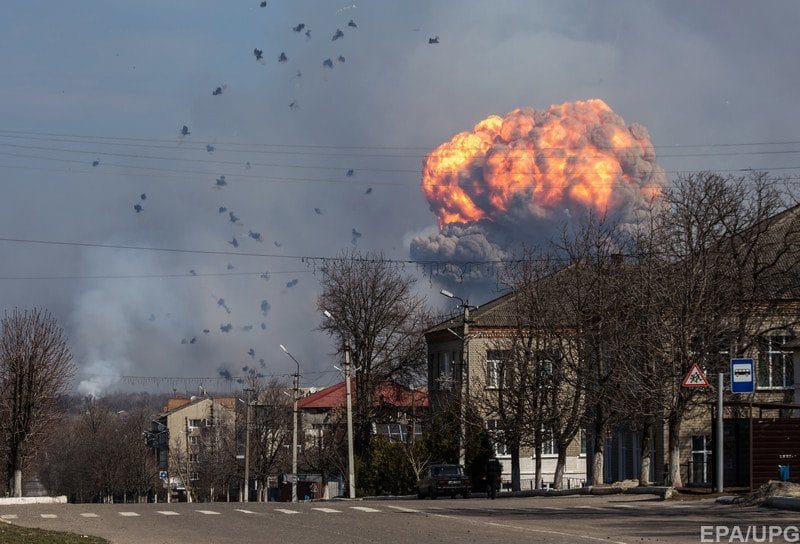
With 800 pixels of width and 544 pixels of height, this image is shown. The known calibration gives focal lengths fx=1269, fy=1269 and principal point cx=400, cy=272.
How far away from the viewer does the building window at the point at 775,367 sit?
2271 inches

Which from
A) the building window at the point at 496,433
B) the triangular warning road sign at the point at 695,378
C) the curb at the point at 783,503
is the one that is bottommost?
the building window at the point at 496,433

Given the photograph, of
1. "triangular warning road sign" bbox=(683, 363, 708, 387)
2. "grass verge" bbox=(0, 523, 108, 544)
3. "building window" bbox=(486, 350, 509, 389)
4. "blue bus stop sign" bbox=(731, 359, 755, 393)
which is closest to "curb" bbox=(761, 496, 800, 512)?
"blue bus stop sign" bbox=(731, 359, 755, 393)

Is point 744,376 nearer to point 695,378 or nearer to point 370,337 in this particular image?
point 695,378

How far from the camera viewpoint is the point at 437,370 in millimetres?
Result: 90375

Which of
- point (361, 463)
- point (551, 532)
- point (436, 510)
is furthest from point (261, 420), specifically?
point (551, 532)

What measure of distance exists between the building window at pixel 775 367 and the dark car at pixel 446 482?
51.1 ft

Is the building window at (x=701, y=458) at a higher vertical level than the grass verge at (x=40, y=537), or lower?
lower

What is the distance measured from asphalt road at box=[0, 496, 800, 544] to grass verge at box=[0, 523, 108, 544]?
0.72m

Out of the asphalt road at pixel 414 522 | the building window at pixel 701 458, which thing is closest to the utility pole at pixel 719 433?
the asphalt road at pixel 414 522

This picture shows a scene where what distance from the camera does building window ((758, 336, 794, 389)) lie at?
57.7 metres

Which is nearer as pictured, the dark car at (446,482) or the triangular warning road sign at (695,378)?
the triangular warning road sign at (695,378)

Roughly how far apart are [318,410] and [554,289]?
100624mm

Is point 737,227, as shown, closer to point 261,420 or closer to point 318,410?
point 261,420

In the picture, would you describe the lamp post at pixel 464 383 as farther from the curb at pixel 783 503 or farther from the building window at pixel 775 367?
the curb at pixel 783 503
